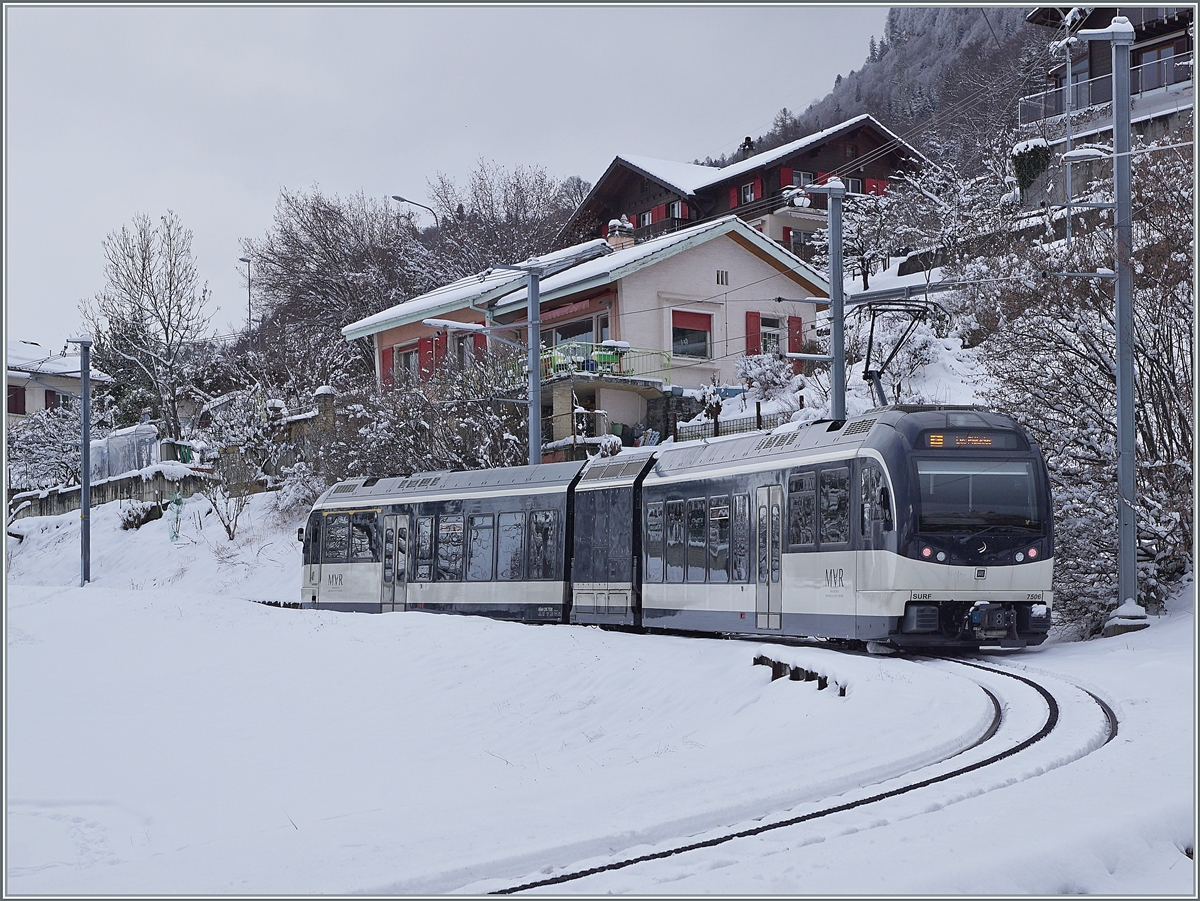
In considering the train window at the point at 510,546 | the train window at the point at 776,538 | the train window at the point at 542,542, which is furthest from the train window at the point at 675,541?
the train window at the point at 510,546

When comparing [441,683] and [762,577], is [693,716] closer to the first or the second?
[762,577]

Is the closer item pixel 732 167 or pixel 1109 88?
pixel 1109 88

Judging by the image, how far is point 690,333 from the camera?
4544cm

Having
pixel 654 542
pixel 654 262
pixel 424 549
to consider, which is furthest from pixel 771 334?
pixel 654 542

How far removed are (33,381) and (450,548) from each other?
5832cm

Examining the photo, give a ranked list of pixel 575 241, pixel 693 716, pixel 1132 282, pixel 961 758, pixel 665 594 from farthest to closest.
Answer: pixel 575 241 < pixel 665 594 < pixel 1132 282 < pixel 693 716 < pixel 961 758

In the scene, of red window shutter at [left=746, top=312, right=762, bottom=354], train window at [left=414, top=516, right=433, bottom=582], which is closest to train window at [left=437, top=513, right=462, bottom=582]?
train window at [left=414, top=516, right=433, bottom=582]

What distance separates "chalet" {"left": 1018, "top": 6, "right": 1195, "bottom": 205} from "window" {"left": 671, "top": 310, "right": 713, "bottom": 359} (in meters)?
13.2

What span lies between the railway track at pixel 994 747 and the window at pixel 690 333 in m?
30.1

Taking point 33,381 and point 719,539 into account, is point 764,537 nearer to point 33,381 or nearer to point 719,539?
point 719,539

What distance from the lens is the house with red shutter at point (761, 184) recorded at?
62406 mm

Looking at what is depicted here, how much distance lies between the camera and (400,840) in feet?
25.9

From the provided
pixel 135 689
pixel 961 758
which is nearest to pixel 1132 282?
pixel 961 758

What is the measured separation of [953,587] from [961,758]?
22.8 feet
